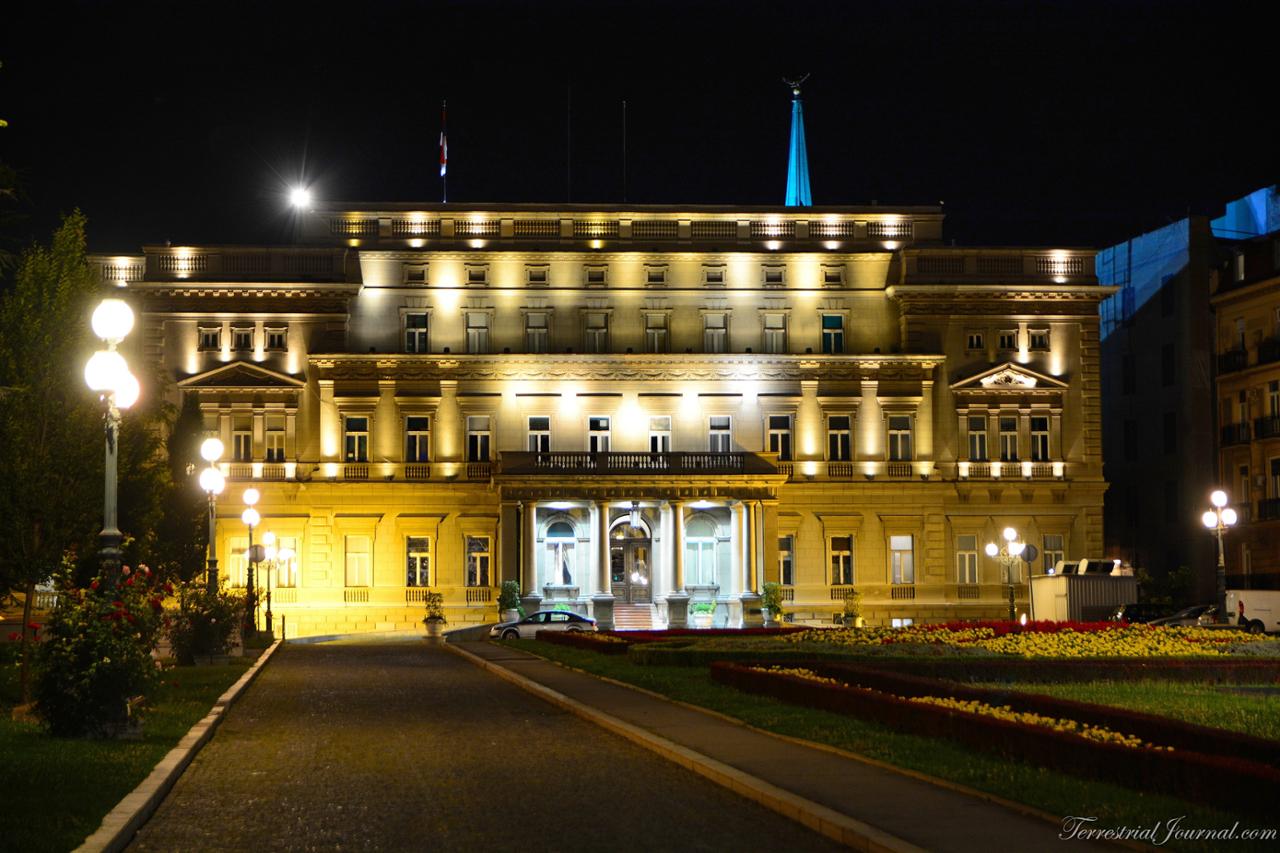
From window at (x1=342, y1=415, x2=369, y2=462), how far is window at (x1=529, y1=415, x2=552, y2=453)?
7621mm

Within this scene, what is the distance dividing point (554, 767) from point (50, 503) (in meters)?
12.1

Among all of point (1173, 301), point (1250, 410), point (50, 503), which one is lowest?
point (50, 503)

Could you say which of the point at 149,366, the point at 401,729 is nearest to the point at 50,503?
the point at 401,729

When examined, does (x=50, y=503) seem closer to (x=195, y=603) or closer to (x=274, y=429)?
(x=195, y=603)

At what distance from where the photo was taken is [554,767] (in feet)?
67.1

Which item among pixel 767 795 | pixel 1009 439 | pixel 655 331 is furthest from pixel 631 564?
pixel 767 795

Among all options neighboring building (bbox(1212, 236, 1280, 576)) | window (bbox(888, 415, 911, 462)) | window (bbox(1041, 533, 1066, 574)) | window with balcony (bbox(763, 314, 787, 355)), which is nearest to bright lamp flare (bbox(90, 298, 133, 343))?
neighboring building (bbox(1212, 236, 1280, 576))

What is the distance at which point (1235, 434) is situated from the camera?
253 ft

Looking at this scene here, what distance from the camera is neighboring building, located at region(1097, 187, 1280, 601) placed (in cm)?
7894

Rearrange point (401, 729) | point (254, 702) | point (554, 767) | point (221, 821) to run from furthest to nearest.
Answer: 1. point (254, 702)
2. point (401, 729)
3. point (554, 767)
4. point (221, 821)

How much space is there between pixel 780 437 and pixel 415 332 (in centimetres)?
1784

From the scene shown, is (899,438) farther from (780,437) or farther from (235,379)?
(235,379)

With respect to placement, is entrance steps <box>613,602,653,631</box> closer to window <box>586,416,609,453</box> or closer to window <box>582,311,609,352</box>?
window <box>586,416,609,453</box>

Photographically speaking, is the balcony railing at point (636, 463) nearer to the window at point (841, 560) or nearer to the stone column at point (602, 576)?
the stone column at point (602, 576)
